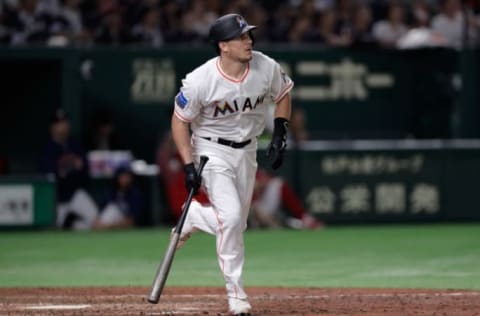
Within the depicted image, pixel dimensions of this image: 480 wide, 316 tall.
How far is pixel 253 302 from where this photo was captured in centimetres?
866

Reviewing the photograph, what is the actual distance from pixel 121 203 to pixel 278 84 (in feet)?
26.6

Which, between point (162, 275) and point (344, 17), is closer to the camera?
point (162, 275)

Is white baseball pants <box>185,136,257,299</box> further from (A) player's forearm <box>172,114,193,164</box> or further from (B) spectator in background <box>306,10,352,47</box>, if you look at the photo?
(B) spectator in background <box>306,10,352,47</box>

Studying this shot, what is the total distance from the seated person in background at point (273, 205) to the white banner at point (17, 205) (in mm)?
2747

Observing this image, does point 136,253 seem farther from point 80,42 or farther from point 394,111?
point 394,111

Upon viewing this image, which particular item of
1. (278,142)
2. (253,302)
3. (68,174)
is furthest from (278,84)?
(68,174)

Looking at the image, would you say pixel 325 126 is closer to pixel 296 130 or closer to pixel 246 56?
pixel 296 130

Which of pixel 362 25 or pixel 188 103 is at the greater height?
pixel 362 25

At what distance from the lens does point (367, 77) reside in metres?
17.3

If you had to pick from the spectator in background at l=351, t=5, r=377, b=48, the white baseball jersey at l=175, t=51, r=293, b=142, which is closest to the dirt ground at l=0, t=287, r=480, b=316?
the white baseball jersey at l=175, t=51, r=293, b=142

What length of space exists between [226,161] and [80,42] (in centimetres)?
884

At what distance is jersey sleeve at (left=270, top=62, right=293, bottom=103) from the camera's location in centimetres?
823

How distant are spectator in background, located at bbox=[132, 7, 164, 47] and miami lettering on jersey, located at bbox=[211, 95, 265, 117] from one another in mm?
8944

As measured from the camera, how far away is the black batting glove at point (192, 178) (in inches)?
312
